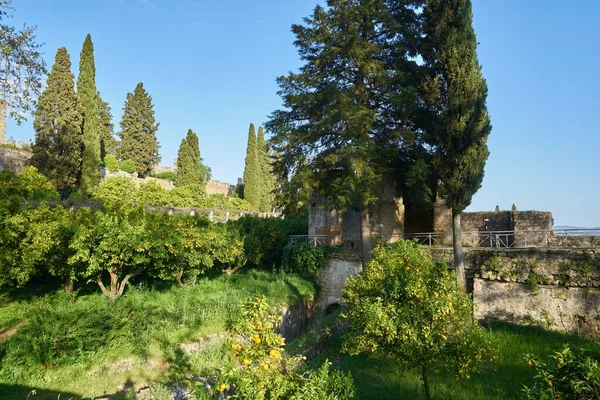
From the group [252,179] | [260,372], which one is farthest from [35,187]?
[252,179]

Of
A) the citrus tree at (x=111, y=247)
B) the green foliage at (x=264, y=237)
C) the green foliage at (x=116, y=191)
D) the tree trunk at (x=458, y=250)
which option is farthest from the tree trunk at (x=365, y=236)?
the green foliage at (x=116, y=191)

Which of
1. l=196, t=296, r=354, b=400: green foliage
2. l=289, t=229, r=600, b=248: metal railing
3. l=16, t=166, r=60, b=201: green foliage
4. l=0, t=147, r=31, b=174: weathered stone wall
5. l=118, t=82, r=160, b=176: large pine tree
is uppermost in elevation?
l=118, t=82, r=160, b=176: large pine tree

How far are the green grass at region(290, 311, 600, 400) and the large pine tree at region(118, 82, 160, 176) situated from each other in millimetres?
38486

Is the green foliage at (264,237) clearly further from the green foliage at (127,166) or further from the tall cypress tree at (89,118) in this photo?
the green foliage at (127,166)

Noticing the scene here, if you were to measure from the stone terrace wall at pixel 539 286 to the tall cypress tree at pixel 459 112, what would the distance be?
973 mm

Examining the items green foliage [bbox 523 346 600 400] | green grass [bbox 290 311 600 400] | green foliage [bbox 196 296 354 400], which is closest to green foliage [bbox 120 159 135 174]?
green grass [bbox 290 311 600 400]

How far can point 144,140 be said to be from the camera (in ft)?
144

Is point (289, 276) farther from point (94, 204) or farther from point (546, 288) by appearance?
point (94, 204)

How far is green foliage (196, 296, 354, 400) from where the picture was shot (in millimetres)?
3605

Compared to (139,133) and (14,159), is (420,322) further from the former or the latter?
(139,133)

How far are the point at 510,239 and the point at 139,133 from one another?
43343 millimetres

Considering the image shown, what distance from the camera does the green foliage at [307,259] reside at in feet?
60.8

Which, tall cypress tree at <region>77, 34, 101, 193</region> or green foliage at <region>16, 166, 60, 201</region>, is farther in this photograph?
tall cypress tree at <region>77, 34, 101, 193</region>

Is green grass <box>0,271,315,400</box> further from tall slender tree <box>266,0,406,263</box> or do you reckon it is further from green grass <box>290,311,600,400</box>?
tall slender tree <box>266,0,406,263</box>
